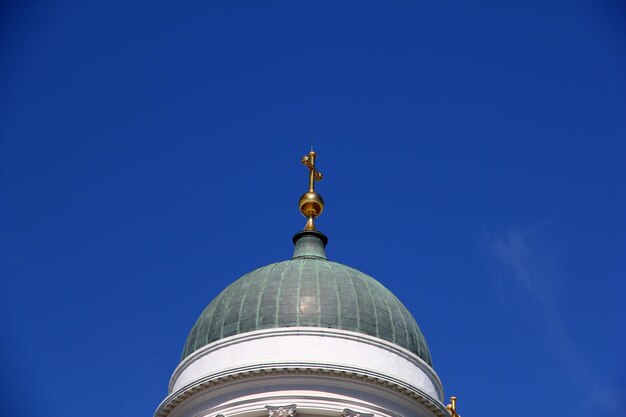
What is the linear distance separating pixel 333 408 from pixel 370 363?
241 cm

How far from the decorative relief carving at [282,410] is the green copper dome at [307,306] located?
3.32 meters

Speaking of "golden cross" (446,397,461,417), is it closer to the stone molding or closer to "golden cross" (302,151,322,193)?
the stone molding

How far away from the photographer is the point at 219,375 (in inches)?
1486

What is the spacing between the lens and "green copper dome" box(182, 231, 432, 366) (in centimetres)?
3966

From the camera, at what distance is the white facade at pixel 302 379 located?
37.2 meters

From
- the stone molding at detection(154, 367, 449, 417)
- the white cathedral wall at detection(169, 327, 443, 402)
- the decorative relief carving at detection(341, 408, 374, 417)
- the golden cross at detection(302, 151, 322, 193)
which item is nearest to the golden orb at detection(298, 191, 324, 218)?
the golden cross at detection(302, 151, 322, 193)

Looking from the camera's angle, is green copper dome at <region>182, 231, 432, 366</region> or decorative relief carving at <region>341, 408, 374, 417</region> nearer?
decorative relief carving at <region>341, 408, 374, 417</region>

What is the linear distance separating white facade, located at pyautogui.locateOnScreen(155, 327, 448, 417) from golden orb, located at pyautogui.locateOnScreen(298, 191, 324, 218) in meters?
8.38

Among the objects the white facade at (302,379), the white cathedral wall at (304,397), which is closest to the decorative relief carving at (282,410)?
the white facade at (302,379)

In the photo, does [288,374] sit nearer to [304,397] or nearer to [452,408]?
[304,397]

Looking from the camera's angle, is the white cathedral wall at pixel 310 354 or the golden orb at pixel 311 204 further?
the golden orb at pixel 311 204

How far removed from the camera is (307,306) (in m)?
39.8

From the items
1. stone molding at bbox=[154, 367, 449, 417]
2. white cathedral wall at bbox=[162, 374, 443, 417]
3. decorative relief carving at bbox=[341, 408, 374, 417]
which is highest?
stone molding at bbox=[154, 367, 449, 417]

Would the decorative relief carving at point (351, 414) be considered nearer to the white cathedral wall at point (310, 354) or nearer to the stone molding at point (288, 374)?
the stone molding at point (288, 374)
